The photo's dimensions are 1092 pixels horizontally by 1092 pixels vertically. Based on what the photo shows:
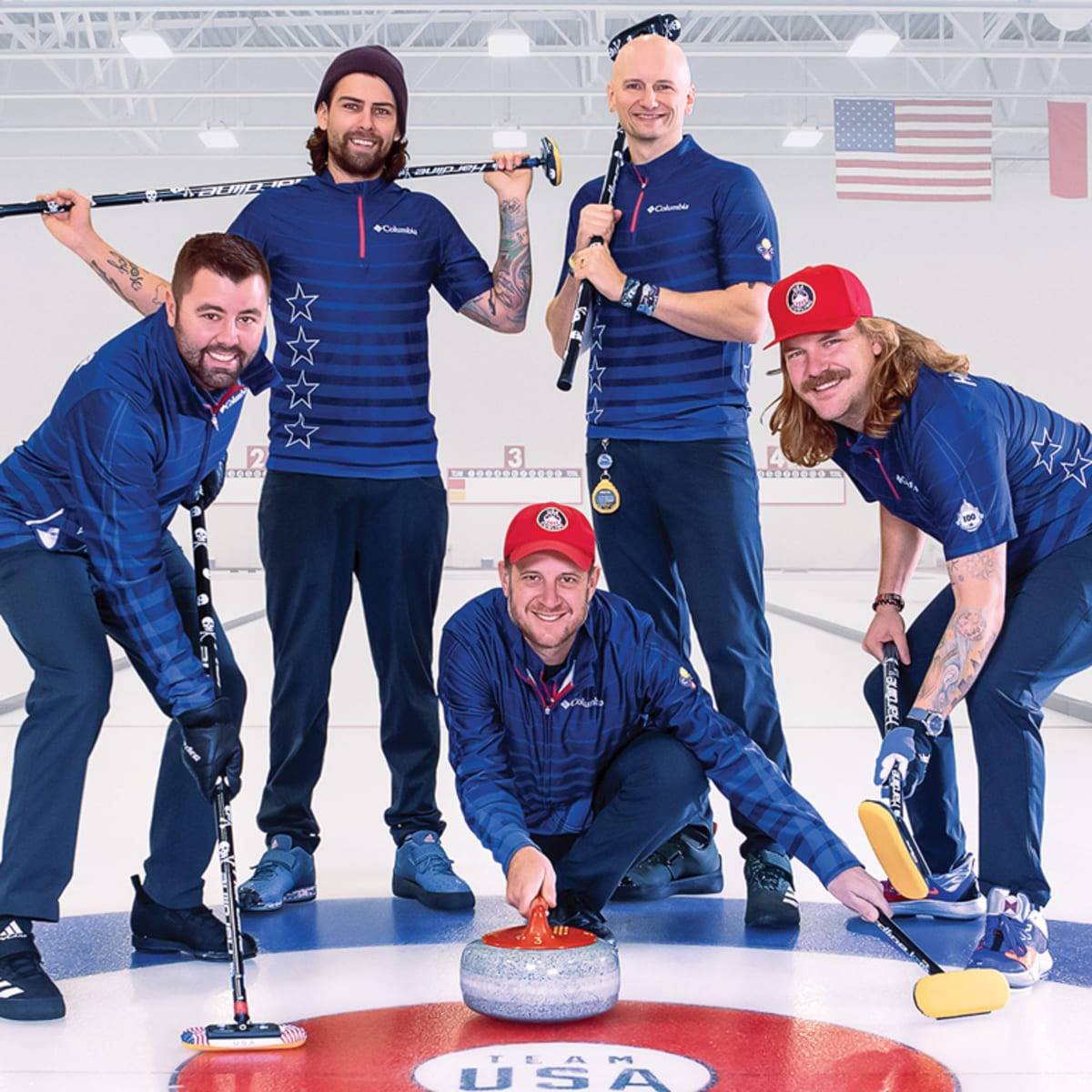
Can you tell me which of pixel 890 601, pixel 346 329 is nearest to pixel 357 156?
pixel 346 329

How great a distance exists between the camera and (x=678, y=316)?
Answer: 3010 millimetres

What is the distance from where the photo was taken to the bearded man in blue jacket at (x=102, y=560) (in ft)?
7.88

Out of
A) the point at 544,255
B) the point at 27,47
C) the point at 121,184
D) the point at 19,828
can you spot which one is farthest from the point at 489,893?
the point at 121,184

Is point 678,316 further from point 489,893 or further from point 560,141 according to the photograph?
point 560,141

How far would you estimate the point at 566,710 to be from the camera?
276 centimetres

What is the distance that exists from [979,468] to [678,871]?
1.20 metres

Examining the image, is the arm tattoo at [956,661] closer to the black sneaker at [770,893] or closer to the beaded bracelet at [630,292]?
the black sneaker at [770,893]

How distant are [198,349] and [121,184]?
16.4 metres

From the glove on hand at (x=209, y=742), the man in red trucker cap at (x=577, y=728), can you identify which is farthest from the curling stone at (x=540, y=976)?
the glove on hand at (x=209, y=742)

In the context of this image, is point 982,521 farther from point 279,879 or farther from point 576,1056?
point 279,879

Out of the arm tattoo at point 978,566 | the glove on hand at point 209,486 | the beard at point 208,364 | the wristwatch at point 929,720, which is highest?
the beard at point 208,364

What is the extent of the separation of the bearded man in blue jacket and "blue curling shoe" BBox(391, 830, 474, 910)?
2.20ft

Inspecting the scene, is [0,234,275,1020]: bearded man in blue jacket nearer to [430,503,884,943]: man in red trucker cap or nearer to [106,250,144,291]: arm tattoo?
A: [430,503,884,943]: man in red trucker cap

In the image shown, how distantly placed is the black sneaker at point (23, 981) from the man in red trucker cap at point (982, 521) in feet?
4.63
